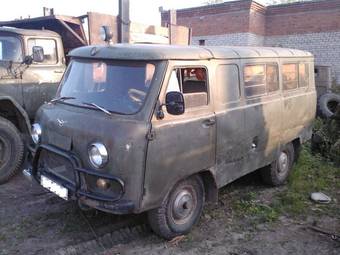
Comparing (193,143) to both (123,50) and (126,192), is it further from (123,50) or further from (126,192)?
(123,50)

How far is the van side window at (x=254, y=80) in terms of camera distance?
498 cm

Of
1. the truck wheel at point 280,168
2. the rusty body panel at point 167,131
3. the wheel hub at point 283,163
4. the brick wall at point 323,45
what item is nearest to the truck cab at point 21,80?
the rusty body panel at point 167,131

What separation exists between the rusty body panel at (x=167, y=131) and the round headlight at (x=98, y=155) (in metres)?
0.06

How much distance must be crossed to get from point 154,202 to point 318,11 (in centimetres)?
1713

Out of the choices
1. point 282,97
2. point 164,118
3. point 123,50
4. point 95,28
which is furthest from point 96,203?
point 95,28

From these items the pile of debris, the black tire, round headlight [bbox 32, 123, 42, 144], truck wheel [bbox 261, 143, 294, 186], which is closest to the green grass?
truck wheel [bbox 261, 143, 294, 186]

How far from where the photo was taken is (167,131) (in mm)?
3887

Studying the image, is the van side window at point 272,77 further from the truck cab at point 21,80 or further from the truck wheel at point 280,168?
the truck cab at point 21,80

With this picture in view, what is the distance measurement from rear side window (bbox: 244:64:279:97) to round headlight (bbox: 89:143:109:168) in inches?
81.1

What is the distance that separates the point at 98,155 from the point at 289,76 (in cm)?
338

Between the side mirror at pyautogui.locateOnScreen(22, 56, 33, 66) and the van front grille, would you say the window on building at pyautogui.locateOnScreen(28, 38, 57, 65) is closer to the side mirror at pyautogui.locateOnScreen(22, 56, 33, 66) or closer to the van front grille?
the side mirror at pyautogui.locateOnScreen(22, 56, 33, 66)

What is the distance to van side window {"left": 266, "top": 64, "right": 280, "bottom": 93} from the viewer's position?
5441 mm

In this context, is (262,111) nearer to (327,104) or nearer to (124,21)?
(124,21)

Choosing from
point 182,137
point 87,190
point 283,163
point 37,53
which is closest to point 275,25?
point 283,163
